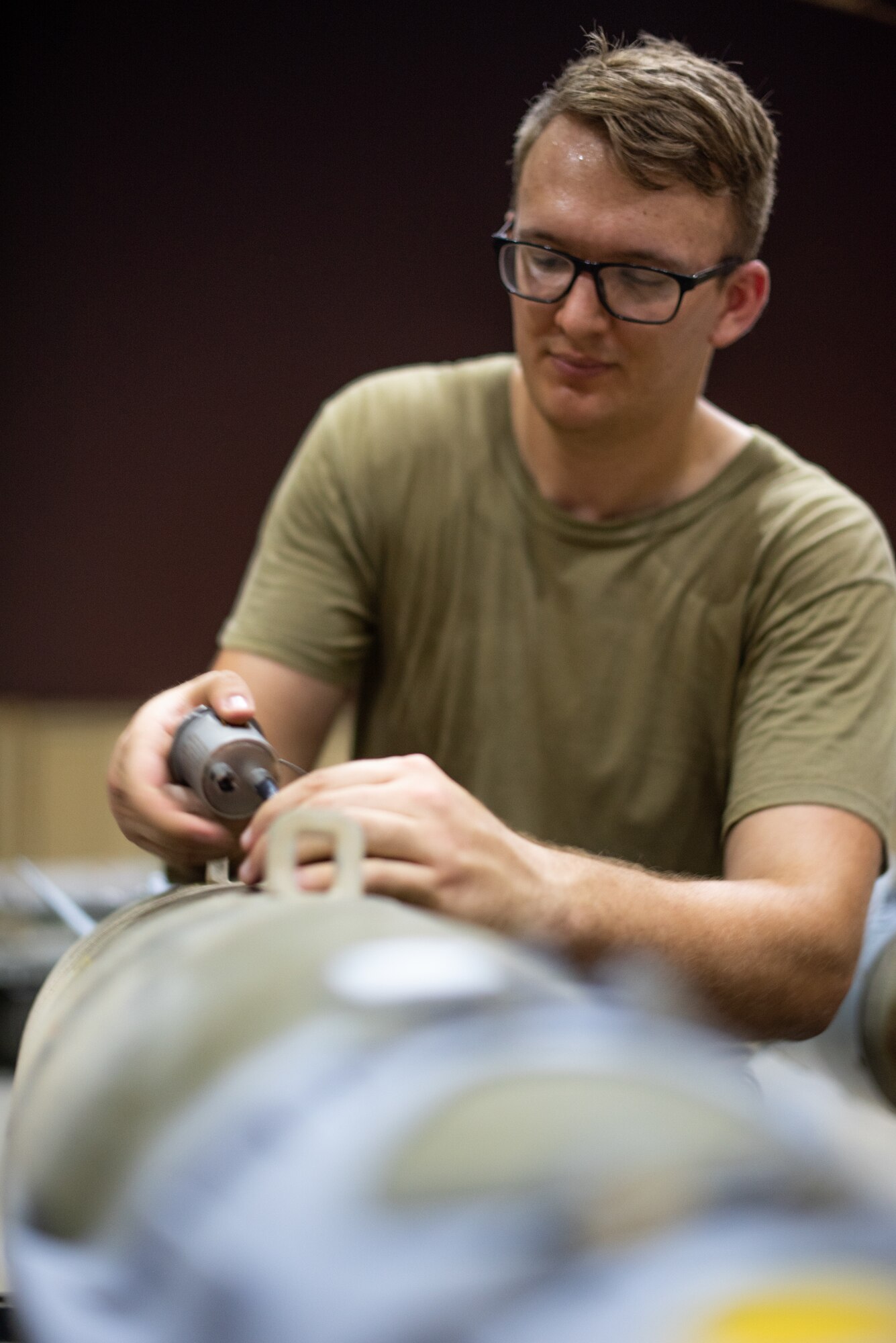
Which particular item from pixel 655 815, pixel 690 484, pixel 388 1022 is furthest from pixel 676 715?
pixel 388 1022

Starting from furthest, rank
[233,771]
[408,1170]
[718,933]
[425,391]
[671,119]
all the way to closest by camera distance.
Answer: [425,391]
[671,119]
[718,933]
[233,771]
[408,1170]

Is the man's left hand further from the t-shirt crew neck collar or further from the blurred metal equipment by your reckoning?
the t-shirt crew neck collar

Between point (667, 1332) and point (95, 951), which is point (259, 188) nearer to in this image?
point (95, 951)

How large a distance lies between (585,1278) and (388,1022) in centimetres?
12

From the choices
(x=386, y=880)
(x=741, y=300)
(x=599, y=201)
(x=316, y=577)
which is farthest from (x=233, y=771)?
(x=741, y=300)

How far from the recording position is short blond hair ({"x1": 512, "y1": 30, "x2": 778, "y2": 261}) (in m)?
1.16

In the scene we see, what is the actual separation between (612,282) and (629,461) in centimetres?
19

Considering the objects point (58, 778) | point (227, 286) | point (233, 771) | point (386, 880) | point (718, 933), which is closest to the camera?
point (386, 880)

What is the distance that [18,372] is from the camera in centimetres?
267

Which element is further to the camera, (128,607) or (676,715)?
(128,607)

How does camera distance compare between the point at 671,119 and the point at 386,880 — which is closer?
the point at 386,880

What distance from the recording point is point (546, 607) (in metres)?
1.34

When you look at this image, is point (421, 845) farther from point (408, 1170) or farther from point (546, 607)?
point (546, 607)

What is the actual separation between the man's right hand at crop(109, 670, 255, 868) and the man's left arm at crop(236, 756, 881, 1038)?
0.14 metres
